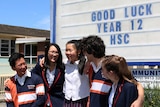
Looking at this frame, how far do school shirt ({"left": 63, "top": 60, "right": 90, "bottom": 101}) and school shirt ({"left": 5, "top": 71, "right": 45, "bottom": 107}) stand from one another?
32 cm

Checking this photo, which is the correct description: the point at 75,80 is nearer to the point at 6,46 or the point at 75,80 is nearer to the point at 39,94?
the point at 39,94

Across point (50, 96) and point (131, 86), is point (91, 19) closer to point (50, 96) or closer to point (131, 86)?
point (50, 96)

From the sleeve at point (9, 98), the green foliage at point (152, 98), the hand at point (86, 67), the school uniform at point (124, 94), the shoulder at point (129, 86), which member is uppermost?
the hand at point (86, 67)

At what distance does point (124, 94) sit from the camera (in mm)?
3209

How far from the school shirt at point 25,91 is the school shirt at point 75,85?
0.32 meters

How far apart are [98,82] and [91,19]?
2.88m

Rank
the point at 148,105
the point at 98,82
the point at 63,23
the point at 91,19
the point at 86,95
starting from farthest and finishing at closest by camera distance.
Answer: the point at 63,23
the point at 91,19
the point at 148,105
the point at 86,95
the point at 98,82

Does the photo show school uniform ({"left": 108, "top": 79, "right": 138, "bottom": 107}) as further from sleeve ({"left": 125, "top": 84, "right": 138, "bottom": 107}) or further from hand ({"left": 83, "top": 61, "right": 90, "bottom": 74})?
hand ({"left": 83, "top": 61, "right": 90, "bottom": 74})

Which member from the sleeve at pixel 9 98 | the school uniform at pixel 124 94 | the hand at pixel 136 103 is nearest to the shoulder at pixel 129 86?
the school uniform at pixel 124 94

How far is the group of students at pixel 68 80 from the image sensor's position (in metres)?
3.79

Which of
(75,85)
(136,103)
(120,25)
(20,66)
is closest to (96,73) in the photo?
(75,85)

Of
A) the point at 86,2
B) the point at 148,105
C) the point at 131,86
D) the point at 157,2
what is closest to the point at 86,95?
the point at 131,86

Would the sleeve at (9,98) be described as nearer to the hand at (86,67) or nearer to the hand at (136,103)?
the hand at (86,67)

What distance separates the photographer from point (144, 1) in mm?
5676
